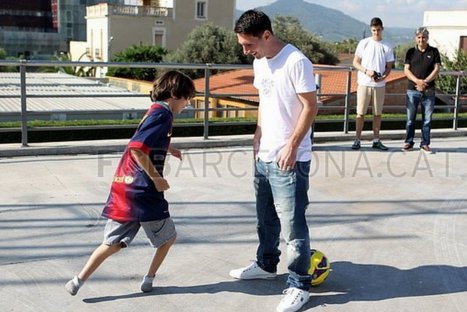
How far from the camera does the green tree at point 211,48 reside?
46438 mm

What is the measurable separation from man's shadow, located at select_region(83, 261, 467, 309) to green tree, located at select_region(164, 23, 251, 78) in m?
42.5

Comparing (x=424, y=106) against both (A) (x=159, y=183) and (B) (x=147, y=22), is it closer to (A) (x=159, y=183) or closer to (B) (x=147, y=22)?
(A) (x=159, y=183)

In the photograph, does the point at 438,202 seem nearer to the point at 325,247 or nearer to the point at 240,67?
the point at 325,247

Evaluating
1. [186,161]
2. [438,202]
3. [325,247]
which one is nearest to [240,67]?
[186,161]

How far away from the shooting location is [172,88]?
11.6ft

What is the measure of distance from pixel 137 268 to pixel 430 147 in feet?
20.8

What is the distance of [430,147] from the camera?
30.2 ft

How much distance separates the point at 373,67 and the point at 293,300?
5.43 m

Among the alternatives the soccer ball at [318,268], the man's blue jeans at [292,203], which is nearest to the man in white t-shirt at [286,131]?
the man's blue jeans at [292,203]

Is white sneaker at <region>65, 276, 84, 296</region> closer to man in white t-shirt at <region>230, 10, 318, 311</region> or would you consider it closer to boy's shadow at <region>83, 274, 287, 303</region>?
boy's shadow at <region>83, 274, 287, 303</region>

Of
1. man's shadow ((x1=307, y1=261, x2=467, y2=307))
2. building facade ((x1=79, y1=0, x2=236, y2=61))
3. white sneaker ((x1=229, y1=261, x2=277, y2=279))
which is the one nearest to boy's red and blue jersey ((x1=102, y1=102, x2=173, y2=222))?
white sneaker ((x1=229, y1=261, x2=277, y2=279))

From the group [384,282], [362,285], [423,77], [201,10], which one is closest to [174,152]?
[362,285]

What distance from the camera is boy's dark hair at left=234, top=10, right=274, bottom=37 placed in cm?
339

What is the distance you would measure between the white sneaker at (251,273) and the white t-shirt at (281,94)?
2.61 ft
